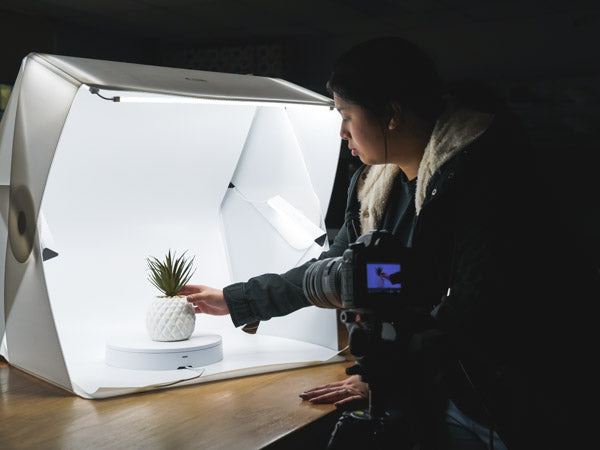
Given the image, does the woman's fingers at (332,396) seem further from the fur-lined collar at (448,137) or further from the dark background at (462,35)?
the dark background at (462,35)

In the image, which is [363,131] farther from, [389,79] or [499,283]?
[499,283]

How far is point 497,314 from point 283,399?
1.46 feet

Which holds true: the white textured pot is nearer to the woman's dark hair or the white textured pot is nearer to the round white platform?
the round white platform

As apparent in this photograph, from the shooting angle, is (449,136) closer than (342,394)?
Yes

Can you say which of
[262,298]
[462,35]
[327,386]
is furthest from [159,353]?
[462,35]

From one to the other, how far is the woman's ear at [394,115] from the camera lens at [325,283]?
0.95ft

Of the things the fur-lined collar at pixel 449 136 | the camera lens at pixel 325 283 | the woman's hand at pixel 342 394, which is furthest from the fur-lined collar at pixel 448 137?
the woman's hand at pixel 342 394

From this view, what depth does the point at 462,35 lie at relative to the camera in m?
6.90

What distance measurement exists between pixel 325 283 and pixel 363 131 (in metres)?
0.33

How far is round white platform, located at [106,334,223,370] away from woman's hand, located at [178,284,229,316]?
8cm

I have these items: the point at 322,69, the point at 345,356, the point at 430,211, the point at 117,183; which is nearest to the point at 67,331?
the point at 117,183

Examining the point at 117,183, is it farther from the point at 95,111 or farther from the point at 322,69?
the point at 322,69

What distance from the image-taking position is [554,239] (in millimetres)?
1135

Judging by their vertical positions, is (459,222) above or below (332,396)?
above
